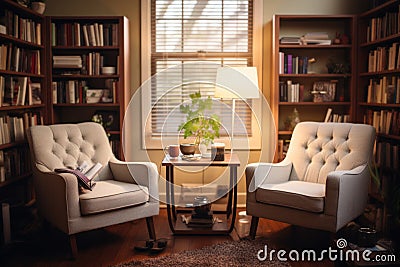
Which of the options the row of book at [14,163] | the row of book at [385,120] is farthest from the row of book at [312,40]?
the row of book at [14,163]

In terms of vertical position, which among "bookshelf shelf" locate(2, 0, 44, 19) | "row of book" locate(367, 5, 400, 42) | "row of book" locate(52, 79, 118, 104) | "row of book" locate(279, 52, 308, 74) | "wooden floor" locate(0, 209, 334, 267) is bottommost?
"wooden floor" locate(0, 209, 334, 267)

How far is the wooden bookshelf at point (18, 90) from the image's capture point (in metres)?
4.07

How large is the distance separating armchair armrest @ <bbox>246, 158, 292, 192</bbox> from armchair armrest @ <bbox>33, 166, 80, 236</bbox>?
1.28 metres

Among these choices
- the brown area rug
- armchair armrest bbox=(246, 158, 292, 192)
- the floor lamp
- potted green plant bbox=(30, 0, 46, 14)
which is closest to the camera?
the brown area rug

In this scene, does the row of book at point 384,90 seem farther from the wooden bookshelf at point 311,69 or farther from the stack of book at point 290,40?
the stack of book at point 290,40

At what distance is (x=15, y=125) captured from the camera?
4.24 meters

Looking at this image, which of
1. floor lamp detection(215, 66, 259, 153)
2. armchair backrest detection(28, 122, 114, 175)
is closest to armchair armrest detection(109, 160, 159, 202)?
armchair backrest detection(28, 122, 114, 175)

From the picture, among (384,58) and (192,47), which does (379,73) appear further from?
(192,47)

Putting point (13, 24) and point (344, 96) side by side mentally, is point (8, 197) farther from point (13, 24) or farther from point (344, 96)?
point (344, 96)

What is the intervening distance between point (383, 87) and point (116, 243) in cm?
254

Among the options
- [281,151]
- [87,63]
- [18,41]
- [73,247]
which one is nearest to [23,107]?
[18,41]

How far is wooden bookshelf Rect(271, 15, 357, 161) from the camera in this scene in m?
4.69

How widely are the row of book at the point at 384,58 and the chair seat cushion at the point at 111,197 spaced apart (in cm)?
222

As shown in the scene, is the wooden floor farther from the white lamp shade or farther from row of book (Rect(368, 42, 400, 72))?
row of book (Rect(368, 42, 400, 72))
